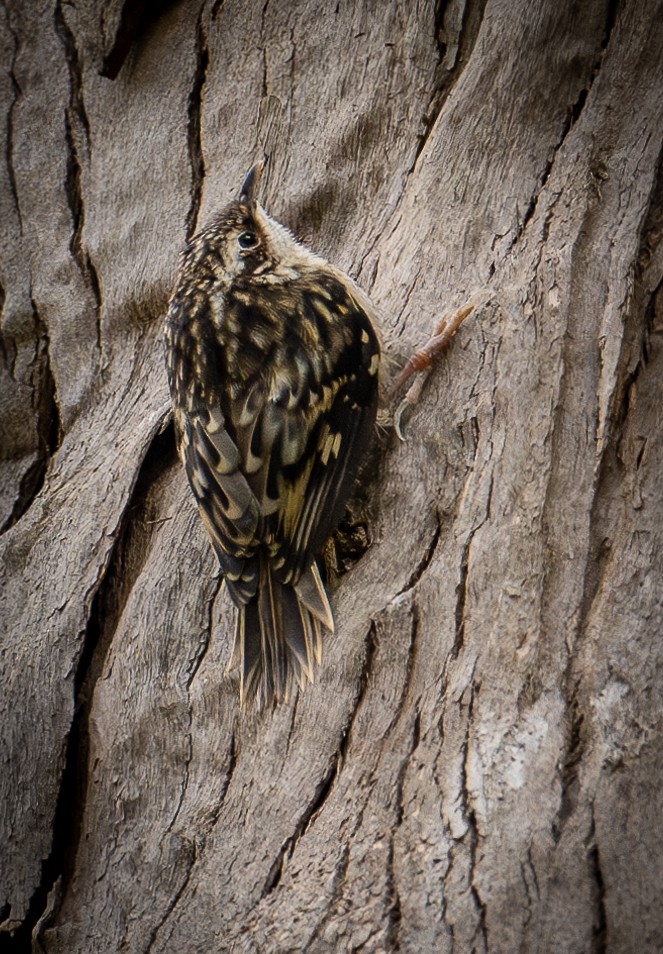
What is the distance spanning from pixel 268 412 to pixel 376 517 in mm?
→ 473

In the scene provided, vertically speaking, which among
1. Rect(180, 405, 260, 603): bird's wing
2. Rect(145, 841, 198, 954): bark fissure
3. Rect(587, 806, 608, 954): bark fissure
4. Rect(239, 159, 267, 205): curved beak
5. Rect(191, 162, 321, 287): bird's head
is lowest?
Rect(145, 841, 198, 954): bark fissure

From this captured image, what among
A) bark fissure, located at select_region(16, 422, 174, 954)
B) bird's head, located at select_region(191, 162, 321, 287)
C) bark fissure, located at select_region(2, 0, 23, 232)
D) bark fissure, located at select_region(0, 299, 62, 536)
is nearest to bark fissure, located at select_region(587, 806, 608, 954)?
bark fissure, located at select_region(16, 422, 174, 954)

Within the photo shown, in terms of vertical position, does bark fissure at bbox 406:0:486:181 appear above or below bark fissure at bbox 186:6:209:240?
above

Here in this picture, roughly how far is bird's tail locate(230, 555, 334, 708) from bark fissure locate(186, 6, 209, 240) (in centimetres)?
153

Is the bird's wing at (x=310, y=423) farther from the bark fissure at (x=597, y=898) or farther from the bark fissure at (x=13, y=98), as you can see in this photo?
the bark fissure at (x=13, y=98)

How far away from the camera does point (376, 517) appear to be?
102 inches

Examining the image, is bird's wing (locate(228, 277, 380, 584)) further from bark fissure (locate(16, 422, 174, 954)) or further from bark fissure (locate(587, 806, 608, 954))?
bark fissure (locate(587, 806, 608, 954))

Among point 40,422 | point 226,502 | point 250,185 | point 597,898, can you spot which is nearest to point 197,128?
point 250,185

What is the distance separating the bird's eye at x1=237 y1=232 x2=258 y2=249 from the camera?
10.2 feet

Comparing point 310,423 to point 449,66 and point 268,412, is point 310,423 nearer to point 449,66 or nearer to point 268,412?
A: point 268,412

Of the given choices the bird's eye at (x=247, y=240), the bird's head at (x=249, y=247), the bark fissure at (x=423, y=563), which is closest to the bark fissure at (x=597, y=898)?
the bark fissure at (x=423, y=563)

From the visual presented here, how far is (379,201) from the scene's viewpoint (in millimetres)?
3053

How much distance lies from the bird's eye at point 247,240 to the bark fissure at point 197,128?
359 millimetres

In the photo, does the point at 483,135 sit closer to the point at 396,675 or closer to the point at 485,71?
the point at 485,71
